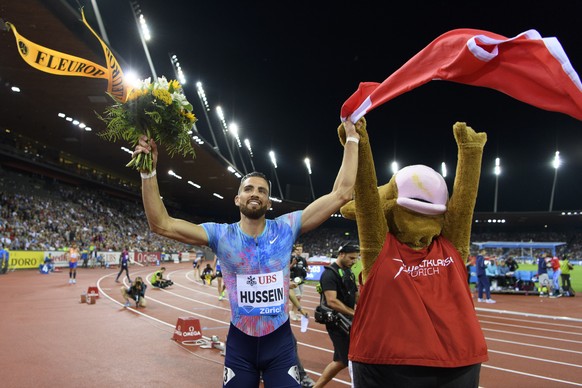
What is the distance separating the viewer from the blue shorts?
2.64m

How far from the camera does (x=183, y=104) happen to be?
3004 millimetres

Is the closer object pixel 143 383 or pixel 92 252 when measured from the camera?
pixel 143 383

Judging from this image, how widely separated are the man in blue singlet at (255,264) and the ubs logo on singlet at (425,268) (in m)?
0.58

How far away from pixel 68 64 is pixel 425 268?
1305cm

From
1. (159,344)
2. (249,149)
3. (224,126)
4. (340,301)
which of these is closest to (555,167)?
(249,149)

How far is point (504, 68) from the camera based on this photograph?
229 cm

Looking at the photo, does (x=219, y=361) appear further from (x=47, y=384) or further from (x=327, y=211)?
(x=327, y=211)

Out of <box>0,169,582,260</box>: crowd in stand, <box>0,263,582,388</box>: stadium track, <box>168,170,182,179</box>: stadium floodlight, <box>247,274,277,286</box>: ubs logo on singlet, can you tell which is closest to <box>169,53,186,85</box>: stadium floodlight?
<box>168,170,182,179</box>: stadium floodlight

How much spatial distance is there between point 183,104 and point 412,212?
179 centimetres

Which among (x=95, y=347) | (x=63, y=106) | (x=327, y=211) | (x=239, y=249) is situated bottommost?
(x=95, y=347)

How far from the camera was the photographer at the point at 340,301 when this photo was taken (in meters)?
5.06

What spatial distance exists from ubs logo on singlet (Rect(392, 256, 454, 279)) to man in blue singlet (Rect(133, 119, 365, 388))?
1.90ft

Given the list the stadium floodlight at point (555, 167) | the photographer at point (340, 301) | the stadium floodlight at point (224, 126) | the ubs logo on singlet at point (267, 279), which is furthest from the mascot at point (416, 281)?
the stadium floodlight at point (555, 167)

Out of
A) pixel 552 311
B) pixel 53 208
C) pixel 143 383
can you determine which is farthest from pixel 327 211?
pixel 53 208
